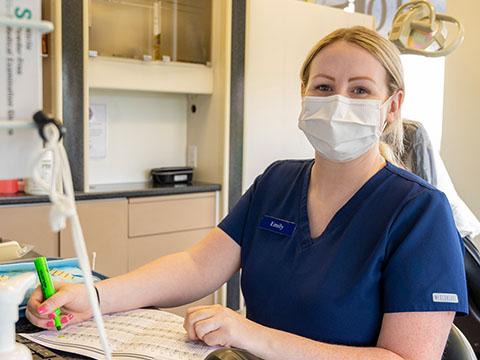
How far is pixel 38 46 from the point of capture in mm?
513

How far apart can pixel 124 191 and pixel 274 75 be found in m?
1.03

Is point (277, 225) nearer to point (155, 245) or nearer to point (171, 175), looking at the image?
point (155, 245)

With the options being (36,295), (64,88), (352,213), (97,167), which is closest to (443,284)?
(352,213)

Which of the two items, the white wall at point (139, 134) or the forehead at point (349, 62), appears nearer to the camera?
the forehead at point (349, 62)

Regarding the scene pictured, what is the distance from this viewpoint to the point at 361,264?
102 centimetres

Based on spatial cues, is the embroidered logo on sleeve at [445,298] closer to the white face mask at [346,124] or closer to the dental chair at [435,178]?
the white face mask at [346,124]

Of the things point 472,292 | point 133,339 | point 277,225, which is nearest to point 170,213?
point 472,292

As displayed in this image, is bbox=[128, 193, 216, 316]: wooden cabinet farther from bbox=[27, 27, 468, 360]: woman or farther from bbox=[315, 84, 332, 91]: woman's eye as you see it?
bbox=[315, 84, 332, 91]: woman's eye

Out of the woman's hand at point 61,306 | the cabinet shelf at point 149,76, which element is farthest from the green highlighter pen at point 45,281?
the cabinet shelf at point 149,76

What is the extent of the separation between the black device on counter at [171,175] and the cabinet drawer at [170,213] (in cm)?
17

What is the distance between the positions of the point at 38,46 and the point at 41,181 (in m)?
0.13

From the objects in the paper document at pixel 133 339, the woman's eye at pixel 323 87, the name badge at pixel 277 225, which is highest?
the woman's eye at pixel 323 87

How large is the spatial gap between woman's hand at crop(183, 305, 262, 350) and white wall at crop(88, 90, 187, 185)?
6.69 feet

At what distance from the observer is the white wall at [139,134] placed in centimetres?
288
